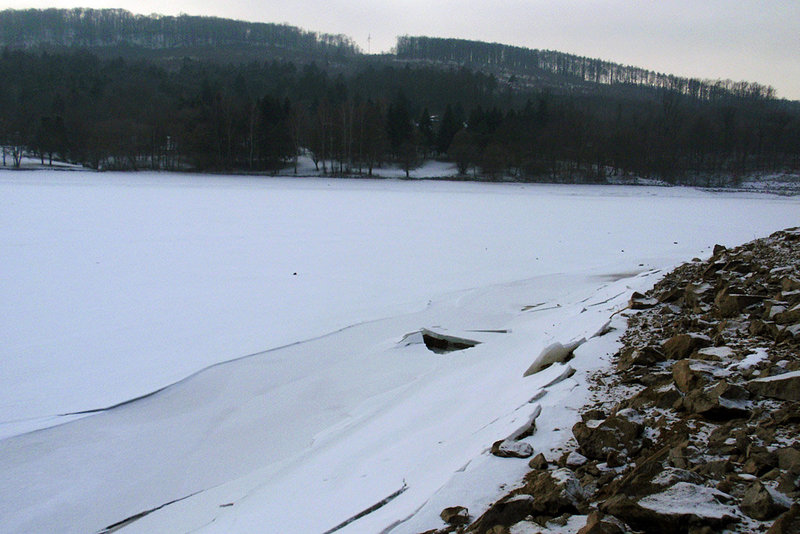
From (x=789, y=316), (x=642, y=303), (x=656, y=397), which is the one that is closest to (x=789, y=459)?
(x=656, y=397)

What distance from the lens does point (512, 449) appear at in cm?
373

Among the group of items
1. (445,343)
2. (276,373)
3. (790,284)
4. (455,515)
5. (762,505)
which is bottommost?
(276,373)

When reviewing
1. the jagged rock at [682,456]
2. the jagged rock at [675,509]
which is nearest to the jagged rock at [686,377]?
the jagged rock at [682,456]

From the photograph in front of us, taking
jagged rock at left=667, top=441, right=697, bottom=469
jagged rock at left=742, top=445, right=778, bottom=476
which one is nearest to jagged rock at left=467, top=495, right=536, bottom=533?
jagged rock at left=667, top=441, right=697, bottom=469

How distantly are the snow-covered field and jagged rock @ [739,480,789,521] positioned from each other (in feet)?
4.28

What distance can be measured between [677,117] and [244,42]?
142423mm

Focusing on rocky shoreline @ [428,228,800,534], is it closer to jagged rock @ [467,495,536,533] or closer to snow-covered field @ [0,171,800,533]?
jagged rock @ [467,495,536,533]

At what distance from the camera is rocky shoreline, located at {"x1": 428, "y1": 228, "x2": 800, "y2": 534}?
8.57ft

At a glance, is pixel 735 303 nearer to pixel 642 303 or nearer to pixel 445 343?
pixel 642 303

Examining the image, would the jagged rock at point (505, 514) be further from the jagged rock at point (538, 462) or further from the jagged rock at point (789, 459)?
the jagged rock at point (789, 459)

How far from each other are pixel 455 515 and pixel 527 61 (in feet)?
672

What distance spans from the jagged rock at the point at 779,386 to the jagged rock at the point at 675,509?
1278mm

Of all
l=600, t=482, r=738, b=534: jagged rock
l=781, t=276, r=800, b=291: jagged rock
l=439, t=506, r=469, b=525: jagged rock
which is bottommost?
l=439, t=506, r=469, b=525: jagged rock

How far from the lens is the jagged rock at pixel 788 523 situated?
2.34 m
